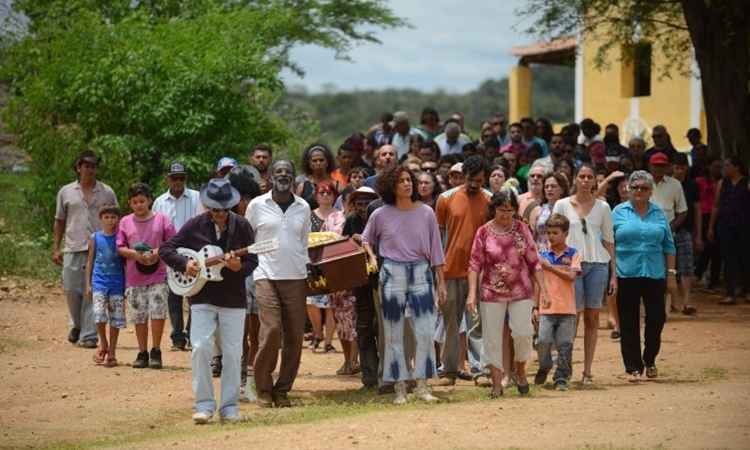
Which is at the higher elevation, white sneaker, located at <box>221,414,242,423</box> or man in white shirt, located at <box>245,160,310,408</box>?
man in white shirt, located at <box>245,160,310,408</box>

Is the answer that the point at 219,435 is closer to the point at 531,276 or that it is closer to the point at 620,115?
the point at 531,276

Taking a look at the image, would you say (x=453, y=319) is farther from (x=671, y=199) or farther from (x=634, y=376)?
(x=671, y=199)

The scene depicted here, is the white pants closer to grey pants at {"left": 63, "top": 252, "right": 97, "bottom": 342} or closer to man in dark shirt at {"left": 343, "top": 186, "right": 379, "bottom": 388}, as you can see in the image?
man in dark shirt at {"left": 343, "top": 186, "right": 379, "bottom": 388}

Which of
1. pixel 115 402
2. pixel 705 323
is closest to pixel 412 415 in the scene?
pixel 115 402

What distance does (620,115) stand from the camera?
36656 millimetres

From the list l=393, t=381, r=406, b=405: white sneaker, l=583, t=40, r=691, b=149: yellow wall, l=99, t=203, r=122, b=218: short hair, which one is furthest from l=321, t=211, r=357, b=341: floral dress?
l=583, t=40, r=691, b=149: yellow wall

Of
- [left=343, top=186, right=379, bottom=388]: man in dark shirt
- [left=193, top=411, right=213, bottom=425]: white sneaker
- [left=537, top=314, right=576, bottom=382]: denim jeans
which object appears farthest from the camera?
[left=343, top=186, right=379, bottom=388]: man in dark shirt

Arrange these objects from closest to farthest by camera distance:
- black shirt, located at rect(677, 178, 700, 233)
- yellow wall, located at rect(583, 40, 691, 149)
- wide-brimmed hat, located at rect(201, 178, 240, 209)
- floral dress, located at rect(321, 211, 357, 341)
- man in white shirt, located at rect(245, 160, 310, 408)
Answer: wide-brimmed hat, located at rect(201, 178, 240, 209)
man in white shirt, located at rect(245, 160, 310, 408)
floral dress, located at rect(321, 211, 357, 341)
black shirt, located at rect(677, 178, 700, 233)
yellow wall, located at rect(583, 40, 691, 149)

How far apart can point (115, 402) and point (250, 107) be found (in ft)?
29.6

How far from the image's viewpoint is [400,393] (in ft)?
38.8

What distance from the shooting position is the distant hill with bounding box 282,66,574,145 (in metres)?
115

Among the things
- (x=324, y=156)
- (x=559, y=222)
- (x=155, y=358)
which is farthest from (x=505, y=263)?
(x=155, y=358)

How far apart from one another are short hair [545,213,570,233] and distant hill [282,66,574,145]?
95.4 metres

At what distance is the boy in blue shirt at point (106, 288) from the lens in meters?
14.4
